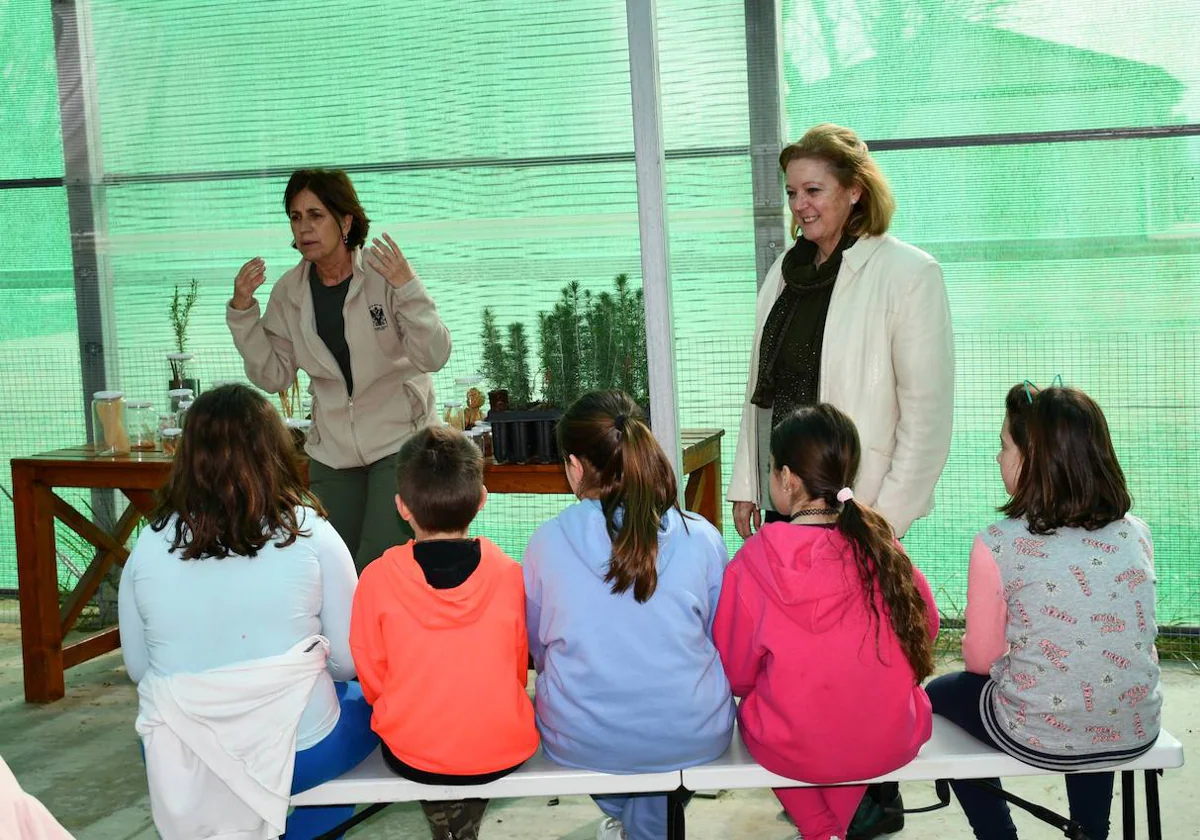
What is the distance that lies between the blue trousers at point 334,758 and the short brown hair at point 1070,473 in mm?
1249

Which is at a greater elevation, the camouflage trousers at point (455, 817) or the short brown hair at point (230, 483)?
the short brown hair at point (230, 483)

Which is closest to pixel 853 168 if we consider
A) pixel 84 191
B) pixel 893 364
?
pixel 893 364

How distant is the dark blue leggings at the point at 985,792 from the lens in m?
2.40

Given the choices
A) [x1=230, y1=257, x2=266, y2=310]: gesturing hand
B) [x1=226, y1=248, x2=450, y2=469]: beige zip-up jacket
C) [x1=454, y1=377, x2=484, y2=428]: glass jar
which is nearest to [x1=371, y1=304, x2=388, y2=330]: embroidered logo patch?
[x1=226, y1=248, x2=450, y2=469]: beige zip-up jacket

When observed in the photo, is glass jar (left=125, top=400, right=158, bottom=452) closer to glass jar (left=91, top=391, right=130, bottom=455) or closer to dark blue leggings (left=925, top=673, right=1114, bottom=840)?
glass jar (left=91, top=391, right=130, bottom=455)

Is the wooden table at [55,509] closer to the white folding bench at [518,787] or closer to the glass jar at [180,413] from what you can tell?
the glass jar at [180,413]

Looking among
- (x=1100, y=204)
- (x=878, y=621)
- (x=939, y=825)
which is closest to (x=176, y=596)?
(x=878, y=621)

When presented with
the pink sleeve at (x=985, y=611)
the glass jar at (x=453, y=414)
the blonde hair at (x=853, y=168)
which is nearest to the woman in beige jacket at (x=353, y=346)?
the glass jar at (x=453, y=414)

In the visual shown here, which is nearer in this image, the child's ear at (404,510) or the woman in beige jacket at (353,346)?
the child's ear at (404,510)

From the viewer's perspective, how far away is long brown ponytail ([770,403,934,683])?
2133 millimetres

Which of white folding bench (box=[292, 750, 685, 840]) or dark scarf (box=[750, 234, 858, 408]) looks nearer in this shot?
white folding bench (box=[292, 750, 685, 840])

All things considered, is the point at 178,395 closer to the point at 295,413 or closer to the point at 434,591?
the point at 295,413

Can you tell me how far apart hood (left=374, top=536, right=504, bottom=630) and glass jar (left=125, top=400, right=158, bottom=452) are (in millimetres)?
2216

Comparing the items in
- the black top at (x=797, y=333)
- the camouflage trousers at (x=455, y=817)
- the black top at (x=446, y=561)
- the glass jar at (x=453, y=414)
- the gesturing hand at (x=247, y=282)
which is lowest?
the camouflage trousers at (x=455, y=817)
